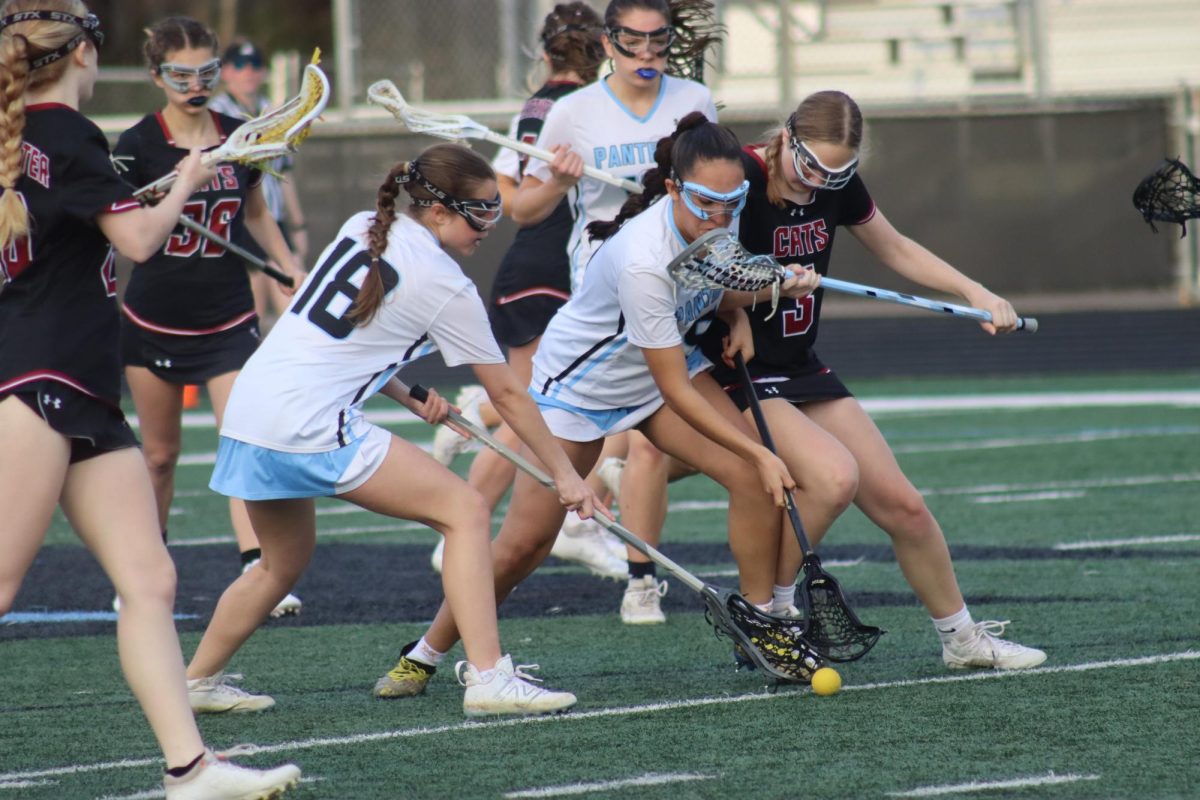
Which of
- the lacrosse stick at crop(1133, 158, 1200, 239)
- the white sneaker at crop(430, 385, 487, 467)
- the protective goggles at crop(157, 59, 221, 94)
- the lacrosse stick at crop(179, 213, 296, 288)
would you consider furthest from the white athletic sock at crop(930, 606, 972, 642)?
the protective goggles at crop(157, 59, 221, 94)

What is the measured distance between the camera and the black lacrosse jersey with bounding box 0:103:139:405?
3.68m

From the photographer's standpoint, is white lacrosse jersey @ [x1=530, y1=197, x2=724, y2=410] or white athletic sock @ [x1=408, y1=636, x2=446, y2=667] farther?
white athletic sock @ [x1=408, y1=636, x2=446, y2=667]

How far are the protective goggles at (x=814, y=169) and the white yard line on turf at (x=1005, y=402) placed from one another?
8288mm

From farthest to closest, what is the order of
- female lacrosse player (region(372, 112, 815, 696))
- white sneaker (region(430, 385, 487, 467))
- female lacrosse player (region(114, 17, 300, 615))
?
white sneaker (region(430, 385, 487, 467)), female lacrosse player (region(114, 17, 300, 615)), female lacrosse player (region(372, 112, 815, 696))

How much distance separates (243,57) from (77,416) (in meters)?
5.78

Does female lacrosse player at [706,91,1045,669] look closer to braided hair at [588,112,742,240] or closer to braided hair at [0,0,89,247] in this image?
braided hair at [588,112,742,240]

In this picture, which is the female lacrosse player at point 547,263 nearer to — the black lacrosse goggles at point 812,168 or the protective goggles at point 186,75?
the protective goggles at point 186,75

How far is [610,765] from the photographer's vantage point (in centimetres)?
410

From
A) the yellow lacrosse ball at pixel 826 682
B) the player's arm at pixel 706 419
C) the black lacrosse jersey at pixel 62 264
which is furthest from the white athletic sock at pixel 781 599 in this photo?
the black lacrosse jersey at pixel 62 264

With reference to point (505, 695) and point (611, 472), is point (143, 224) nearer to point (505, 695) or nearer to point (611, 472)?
point (505, 695)

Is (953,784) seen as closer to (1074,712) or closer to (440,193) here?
(1074,712)

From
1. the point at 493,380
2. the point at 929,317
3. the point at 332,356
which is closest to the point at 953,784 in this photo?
the point at 493,380

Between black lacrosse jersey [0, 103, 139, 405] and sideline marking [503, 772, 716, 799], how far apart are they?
1.32 m

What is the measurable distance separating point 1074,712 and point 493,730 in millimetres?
1548
